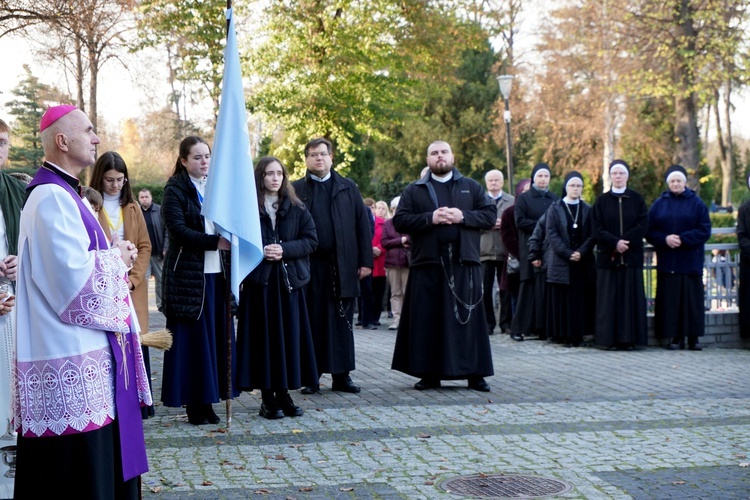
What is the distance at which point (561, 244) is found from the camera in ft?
44.1

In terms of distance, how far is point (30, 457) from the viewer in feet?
14.8

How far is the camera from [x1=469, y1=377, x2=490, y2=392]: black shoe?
31.6ft

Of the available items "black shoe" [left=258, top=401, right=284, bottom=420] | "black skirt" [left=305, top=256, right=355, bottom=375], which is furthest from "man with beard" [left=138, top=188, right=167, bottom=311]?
"black shoe" [left=258, top=401, right=284, bottom=420]

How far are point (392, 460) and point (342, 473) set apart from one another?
0.48 meters

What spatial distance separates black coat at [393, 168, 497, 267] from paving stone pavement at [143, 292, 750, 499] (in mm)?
1299

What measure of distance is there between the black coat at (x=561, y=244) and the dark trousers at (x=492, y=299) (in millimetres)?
1270

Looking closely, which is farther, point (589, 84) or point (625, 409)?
point (589, 84)

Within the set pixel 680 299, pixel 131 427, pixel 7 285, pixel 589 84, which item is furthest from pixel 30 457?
pixel 589 84

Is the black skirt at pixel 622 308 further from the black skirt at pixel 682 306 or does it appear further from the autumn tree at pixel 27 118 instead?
the autumn tree at pixel 27 118

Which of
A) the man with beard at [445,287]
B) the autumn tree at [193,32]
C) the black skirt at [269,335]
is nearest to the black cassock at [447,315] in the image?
the man with beard at [445,287]

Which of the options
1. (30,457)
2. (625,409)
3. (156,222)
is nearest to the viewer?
(30,457)

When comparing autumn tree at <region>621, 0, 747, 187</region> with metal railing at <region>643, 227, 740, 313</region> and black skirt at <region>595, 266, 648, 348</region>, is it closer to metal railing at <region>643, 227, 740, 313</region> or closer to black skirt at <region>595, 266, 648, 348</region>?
metal railing at <region>643, 227, 740, 313</region>

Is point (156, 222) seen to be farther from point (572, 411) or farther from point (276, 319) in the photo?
point (572, 411)

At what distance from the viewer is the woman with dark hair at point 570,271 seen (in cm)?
1351
